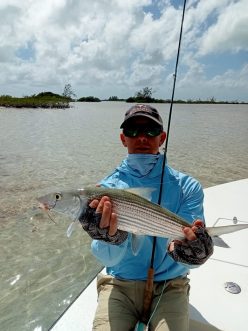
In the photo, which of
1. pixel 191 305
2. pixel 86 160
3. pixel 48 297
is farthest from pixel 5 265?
pixel 86 160

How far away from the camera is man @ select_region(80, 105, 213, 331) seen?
2.45 meters

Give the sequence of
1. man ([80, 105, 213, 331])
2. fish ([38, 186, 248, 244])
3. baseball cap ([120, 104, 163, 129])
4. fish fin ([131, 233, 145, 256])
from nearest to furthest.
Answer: fish ([38, 186, 248, 244]) → fish fin ([131, 233, 145, 256]) → man ([80, 105, 213, 331]) → baseball cap ([120, 104, 163, 129])

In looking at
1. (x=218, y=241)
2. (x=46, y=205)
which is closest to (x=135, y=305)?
(x=218, y=241)

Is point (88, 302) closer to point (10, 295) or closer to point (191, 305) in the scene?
point (191, 305)

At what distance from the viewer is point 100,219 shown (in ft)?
6.89

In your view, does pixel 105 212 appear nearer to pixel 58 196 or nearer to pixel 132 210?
pixel 132 210

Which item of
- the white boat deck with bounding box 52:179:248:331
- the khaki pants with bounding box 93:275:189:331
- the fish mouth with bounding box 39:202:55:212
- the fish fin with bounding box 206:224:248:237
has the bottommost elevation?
the white boat deck with bounding box 52:179:248:331

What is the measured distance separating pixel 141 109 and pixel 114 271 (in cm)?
144

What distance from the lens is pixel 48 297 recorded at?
4469 millimetres

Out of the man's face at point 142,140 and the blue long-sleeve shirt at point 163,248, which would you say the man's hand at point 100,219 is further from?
the man's face at point 142,140

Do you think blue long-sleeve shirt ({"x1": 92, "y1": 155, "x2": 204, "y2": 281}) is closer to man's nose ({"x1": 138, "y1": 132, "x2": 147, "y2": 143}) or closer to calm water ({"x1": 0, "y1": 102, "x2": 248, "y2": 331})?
man's nose ({"x1": 138, "y1": 132, "x2": 147, "y2": 143})

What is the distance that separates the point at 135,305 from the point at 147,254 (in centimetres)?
43

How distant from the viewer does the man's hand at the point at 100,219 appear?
206 cm

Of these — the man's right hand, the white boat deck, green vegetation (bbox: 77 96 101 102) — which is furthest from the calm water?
green vegetation (bbox: 77 96 101 102)
